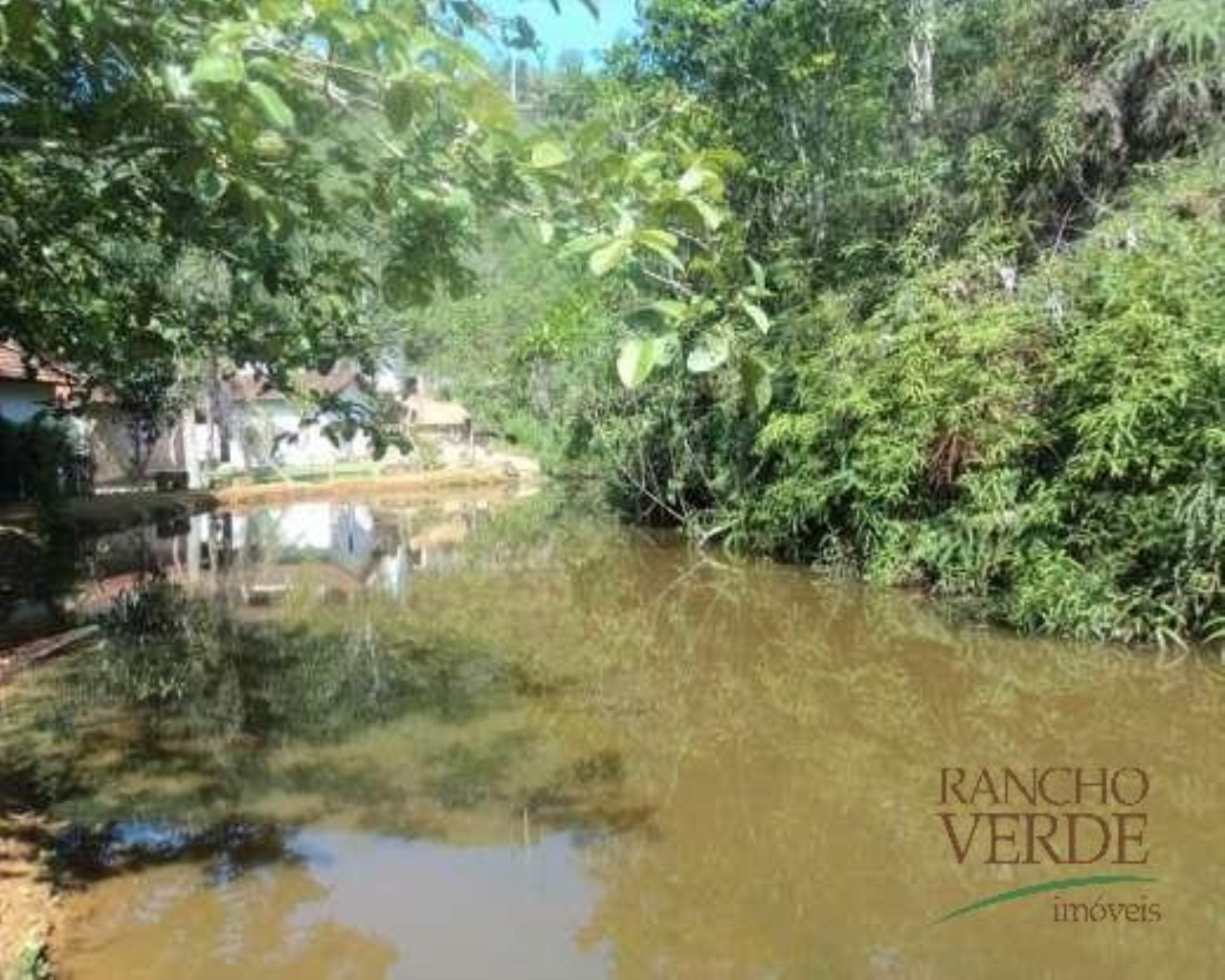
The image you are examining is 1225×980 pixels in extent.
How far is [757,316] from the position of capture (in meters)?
1.94

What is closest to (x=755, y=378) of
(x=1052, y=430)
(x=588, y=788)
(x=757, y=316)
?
(x=757, y=316)

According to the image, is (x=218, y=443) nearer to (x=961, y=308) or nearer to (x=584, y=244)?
(x=961, y=308)

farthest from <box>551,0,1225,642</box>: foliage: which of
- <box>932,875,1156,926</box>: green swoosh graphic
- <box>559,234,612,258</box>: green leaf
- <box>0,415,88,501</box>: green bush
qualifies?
<box>0,415,88,501</box>: green bush

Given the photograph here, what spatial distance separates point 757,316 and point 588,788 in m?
5.05

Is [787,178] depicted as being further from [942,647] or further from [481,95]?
[481,95]

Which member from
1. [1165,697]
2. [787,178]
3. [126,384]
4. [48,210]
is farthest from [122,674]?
[787,178]

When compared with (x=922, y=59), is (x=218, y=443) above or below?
below

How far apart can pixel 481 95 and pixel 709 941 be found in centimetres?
387

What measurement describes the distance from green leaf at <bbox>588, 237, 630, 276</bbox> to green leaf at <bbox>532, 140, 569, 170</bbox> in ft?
0.81

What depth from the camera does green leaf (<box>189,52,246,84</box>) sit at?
71.6 inches

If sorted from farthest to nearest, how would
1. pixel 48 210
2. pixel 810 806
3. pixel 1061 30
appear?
pixel 1061 30
pixel 810 806
pixel 48 210

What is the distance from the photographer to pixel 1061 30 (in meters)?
13.6

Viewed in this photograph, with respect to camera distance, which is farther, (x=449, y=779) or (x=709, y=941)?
(x=449, y=779)

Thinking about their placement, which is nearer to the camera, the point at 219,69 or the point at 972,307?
the point at 219,69
